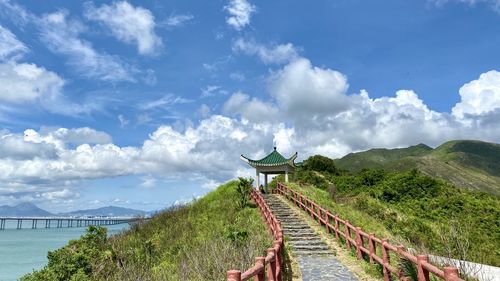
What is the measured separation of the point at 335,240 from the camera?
17203mm

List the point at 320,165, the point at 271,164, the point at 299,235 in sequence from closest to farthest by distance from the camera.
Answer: the point at 299,235, the point at 271,164, the point at 320,165

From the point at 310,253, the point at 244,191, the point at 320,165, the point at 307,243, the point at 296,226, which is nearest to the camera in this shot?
the point at 310,253

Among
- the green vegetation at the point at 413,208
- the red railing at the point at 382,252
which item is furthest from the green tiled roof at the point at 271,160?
the red railing at the point at 382,252

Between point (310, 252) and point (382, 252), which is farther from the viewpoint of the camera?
point (310, 252)

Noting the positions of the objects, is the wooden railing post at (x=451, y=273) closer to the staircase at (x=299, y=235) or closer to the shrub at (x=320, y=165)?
the staircase at (x=299, y=235)

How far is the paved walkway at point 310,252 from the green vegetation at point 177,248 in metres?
1.26

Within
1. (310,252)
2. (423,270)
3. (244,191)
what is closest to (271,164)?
(244,191)

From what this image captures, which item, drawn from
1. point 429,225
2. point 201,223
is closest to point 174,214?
point 201,223

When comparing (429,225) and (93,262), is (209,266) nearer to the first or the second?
(93,262)

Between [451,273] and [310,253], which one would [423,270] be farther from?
[310,253]

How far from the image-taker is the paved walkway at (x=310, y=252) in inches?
455

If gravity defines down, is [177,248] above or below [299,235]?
below

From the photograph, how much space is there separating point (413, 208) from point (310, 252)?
19.6m

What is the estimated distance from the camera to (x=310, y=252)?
15.3m
